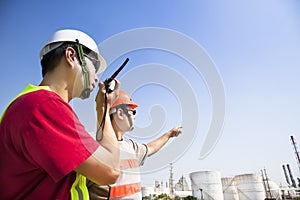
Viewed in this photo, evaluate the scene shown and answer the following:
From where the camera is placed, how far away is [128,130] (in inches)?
107

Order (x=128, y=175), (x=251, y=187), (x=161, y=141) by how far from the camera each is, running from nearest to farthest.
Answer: (x=128, y=175) → (x=161, y=141) → (x=251, y=187)

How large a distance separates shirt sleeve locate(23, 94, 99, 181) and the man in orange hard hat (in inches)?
53.4

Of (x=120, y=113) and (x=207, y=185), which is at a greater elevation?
(x=207, y=185)

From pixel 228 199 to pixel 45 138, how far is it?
44.3 m

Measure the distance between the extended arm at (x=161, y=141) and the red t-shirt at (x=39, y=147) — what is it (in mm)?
1897

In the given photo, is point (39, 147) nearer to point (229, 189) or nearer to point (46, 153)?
point (46, 153)

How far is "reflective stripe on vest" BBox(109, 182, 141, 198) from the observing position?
217 centimetres

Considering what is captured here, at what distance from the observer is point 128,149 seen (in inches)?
101

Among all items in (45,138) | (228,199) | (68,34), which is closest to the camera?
(45,138)

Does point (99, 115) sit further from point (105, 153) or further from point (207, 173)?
point (207, 173)

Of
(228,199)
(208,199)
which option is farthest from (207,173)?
(228,199)

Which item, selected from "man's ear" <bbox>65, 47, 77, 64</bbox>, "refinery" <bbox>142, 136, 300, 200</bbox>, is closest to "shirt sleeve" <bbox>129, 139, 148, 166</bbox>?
"man's ear" <bbox>65, 47, 77, 64</bbox>

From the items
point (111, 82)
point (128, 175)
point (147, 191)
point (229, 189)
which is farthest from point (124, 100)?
point (147, 191)

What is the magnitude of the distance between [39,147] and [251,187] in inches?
1646
